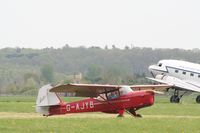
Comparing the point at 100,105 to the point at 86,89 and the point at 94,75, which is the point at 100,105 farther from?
the point at 94,75

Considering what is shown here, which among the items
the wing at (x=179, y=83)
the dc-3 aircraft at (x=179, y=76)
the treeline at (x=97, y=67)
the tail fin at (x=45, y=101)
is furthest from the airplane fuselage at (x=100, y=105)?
the treeline at (x=97, y=67)

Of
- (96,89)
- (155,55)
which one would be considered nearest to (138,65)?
(155,55)

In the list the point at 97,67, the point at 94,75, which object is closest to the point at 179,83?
the point at 94,75

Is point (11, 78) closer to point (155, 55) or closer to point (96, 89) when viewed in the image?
point (155, 55)

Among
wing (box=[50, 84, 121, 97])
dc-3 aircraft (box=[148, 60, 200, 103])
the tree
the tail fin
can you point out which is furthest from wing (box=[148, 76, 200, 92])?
the tree

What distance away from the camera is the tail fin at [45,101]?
37969 mm

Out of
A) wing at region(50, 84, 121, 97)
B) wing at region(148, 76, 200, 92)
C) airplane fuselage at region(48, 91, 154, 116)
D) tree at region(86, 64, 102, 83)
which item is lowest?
tree at region(86, 64, 102, 83)

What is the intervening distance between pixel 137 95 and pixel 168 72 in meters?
26.2

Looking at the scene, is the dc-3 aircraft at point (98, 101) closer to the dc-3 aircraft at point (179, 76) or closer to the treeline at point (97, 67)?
the dc-3 aircraft at point (179, 76)

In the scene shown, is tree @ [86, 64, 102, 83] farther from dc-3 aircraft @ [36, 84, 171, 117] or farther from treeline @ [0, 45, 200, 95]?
dc-3 aircraft @ [36, 84, 171, 117]

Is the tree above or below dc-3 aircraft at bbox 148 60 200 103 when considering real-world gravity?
below

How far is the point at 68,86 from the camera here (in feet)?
123

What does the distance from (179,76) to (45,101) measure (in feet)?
88.2

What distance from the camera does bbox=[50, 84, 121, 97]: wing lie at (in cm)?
3749
